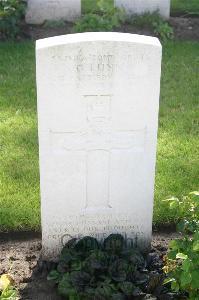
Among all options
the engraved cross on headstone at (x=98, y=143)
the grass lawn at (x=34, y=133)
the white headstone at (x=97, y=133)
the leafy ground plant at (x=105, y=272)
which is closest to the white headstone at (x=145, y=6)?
the grass lawn at (x=34, y=133)

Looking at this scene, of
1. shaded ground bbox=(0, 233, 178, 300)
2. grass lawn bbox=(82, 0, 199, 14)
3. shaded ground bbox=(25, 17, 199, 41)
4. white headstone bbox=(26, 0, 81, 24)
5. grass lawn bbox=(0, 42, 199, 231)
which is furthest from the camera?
grass lawn bbox=(82, 0, 199, 14)

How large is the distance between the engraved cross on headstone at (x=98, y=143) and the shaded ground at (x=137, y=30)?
4468 mm

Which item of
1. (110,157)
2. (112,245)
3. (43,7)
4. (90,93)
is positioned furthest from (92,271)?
(43,7)

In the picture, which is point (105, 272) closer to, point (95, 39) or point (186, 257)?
point (186, 257)

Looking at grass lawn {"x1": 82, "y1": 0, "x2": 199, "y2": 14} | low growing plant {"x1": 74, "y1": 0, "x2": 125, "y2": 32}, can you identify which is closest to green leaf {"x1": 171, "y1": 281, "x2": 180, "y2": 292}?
low growing plant {"x1": 74, "y1": 0, "x2": 125, "y2": 32}

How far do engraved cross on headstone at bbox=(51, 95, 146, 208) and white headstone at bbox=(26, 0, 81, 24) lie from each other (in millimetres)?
5042

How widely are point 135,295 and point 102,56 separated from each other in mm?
1292

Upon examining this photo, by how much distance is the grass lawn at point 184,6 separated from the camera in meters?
8.88

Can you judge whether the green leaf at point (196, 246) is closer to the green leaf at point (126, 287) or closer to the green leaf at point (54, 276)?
the green leaf at point (126, 287)

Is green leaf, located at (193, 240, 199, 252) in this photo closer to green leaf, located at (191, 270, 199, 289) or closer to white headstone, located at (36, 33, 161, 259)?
green leaf, located at (191, 270, 199, 289)

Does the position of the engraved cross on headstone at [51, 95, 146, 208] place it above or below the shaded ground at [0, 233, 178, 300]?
above

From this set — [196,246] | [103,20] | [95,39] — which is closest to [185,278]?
[196,246]

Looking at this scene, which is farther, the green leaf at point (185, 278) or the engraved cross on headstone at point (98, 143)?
the engraved cross on headstone at point (98, 143)

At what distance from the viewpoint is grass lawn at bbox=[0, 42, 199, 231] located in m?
4.36
